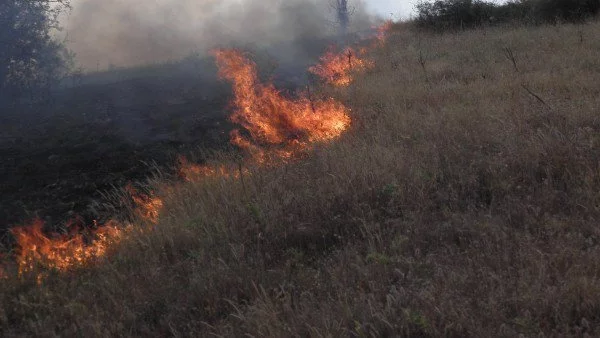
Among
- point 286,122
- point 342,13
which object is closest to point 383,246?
point 286,122

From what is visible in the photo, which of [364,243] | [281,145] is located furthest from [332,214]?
[281,145]

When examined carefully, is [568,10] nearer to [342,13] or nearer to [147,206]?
[342,13]

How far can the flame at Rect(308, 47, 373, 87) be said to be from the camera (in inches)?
499

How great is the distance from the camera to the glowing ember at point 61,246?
4840mm

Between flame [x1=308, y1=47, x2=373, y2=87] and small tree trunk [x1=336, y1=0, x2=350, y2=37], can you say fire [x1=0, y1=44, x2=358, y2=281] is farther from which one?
small tree trunk [x1=336, y1=0, x2=350, y2=37]

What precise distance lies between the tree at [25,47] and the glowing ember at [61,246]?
28.6 ft

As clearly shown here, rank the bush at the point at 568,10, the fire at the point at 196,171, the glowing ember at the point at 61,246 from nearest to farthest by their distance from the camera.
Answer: the glowing ember at the point at 61,246 → the fire at the point at 196,171 → the bush at the point at 568,10

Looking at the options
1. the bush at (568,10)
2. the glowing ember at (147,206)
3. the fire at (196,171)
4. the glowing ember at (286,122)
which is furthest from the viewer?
the bush at (568,10)

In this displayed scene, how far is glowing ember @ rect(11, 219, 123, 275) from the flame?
290 inches

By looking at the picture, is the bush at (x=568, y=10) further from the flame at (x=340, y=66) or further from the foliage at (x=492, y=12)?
the flame at (x=340, y=66)

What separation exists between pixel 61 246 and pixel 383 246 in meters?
3.51

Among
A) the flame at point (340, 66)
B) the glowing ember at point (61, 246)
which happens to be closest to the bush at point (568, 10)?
the flame at point (340, 66)

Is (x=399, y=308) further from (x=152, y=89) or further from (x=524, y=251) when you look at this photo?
(x=152, y=89)

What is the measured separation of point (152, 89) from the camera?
539 inches
